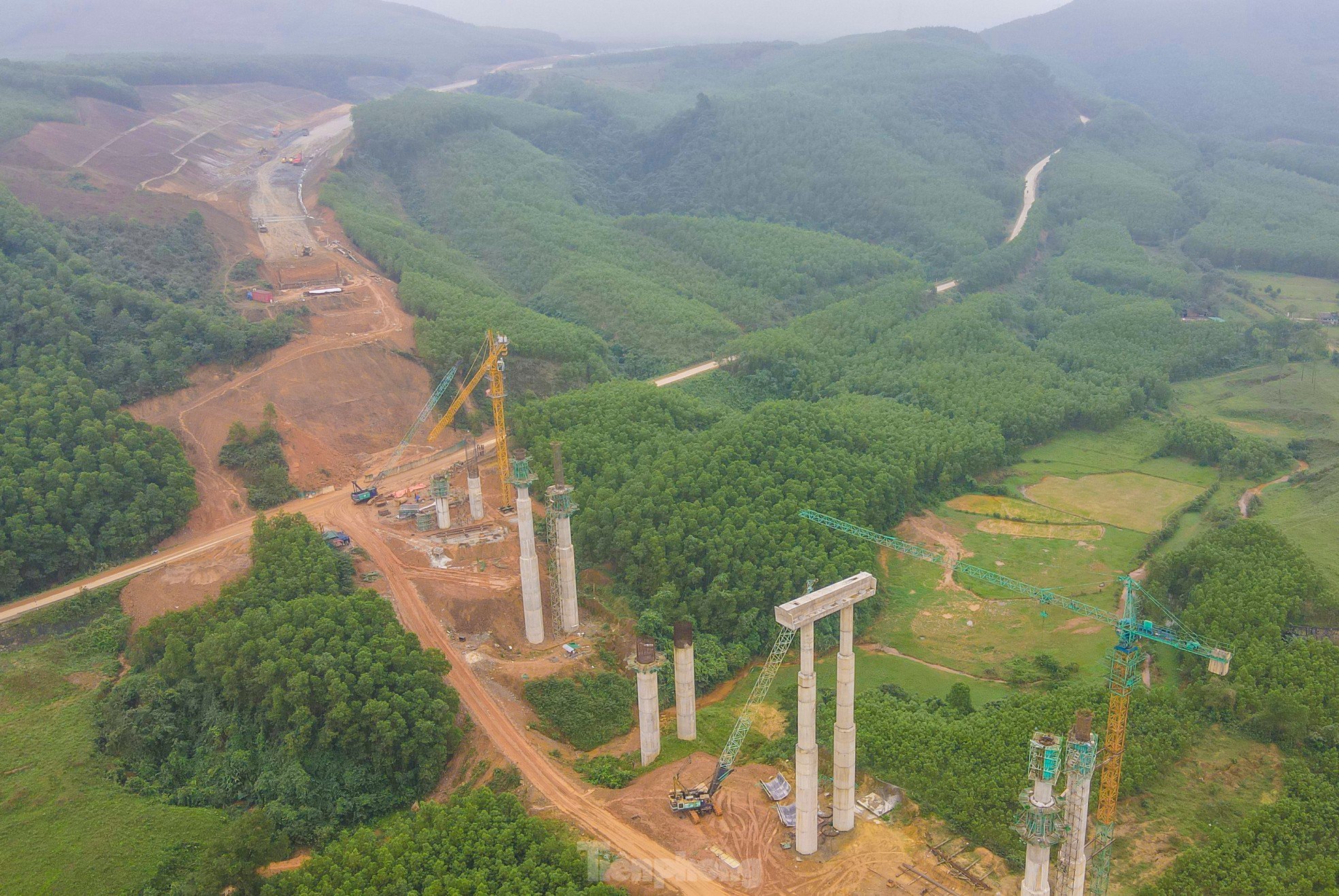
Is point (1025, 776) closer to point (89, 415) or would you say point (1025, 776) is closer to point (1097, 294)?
point (89, 415)

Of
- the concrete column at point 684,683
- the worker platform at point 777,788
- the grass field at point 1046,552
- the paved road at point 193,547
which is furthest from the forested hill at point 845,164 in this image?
the worker platform at point 777,788

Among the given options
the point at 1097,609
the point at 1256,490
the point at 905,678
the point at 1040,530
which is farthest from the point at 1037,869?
the point at 1256,490

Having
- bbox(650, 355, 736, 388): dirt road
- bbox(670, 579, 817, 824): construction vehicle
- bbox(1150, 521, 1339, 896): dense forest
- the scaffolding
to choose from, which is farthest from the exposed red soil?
bbox(1150, 521, 1339, 896): dense forest

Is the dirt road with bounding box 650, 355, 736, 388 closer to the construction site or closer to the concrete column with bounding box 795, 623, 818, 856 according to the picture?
the construction site

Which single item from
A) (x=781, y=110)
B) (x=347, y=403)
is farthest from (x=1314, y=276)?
(x=347, y=403)

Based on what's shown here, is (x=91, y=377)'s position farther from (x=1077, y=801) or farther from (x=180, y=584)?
(x=1077, y=801)

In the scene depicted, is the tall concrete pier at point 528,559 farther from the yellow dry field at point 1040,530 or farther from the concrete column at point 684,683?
the yellow dry field at point 1040,530
